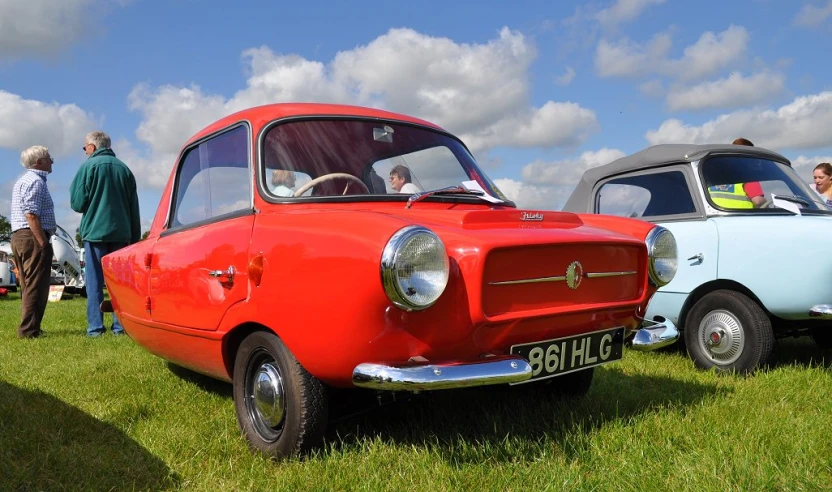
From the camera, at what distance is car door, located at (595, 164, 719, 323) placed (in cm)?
441

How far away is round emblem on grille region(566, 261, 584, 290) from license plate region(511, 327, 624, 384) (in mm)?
210

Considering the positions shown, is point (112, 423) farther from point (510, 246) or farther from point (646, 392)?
point (646, 392)

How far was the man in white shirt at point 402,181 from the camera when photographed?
3.17m

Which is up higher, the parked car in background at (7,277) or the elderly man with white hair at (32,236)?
the elderly man with white hair at (32,236)

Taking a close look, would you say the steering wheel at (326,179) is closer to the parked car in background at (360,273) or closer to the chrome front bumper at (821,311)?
the parked car in background at (360,273)

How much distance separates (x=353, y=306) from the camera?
2.16 m

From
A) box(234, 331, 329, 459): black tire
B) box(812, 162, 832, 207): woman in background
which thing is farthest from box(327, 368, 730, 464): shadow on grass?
box(812, 162, 832, 207): woman in background

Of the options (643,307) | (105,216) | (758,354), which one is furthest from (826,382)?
(105,216)

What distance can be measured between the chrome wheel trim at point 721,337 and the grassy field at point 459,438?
0.26 m

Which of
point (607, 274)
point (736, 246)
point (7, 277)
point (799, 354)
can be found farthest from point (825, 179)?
point (7, 277)

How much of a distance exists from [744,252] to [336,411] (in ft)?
9.36

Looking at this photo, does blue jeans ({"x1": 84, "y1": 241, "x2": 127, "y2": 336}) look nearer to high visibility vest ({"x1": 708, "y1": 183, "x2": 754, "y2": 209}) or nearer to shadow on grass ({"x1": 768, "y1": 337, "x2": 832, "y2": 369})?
high visibility vest ({"x1": 708, "y1": 183, "x2": 754, "y2": 209})

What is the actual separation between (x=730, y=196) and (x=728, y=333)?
100 cm

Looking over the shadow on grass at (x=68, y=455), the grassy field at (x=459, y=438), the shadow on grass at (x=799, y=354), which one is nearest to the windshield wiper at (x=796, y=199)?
the shadow on grass at (x=799, y=354)
